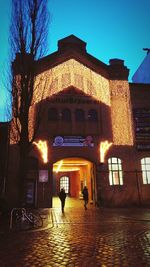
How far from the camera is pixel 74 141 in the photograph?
19938mm

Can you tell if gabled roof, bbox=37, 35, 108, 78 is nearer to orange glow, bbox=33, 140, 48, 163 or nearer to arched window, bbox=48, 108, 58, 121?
arched window, bbox=48, 108, 58, 121

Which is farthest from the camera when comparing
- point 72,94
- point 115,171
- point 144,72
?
point 144,72

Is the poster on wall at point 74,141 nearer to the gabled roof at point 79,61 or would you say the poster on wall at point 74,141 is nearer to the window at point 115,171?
the window at point 115,171

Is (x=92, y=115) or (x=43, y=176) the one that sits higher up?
(x=92, y=115)

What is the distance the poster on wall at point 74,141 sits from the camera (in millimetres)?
19734

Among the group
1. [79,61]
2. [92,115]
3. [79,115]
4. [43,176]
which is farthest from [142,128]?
[43,176]

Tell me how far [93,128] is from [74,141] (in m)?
2.08

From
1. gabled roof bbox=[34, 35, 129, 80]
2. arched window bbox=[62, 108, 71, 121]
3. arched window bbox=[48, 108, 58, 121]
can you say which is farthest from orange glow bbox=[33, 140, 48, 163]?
gabled roof bbox=[34, 35, 129, 80]

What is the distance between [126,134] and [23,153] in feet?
38.8

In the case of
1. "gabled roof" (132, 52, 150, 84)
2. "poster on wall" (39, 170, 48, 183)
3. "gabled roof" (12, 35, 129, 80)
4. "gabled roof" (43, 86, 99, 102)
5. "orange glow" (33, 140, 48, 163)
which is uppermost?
"gabled roof" (132, 52, 150, 84)

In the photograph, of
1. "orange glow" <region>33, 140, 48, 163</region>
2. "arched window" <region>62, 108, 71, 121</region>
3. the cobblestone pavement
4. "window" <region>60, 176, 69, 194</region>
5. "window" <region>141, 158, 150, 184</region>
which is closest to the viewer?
the cobblestone pavement

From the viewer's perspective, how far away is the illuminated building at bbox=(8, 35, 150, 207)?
19.3 meters

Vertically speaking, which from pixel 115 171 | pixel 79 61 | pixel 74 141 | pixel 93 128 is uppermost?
pixel 79 61

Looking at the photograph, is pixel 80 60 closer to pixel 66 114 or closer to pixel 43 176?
pixel 66 114
